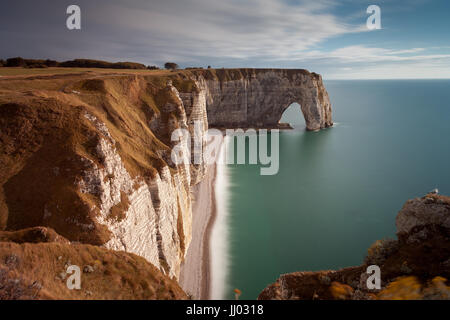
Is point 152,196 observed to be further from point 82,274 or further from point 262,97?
point 262,97

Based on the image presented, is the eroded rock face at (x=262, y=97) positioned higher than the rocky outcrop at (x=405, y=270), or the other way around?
the eroded rock face at (x=262, y=97)

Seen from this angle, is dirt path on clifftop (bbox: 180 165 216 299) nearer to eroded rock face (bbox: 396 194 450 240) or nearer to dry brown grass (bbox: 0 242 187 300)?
dry brown grass (bbox: 0 242 187 300)

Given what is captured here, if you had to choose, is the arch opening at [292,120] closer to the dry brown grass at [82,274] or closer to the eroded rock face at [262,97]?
the eroded rock face at [262,97]

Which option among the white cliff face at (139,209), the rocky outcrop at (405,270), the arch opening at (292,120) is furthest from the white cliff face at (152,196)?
the arch opening at (292,120)

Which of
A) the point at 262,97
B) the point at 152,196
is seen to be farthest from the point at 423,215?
the point at 262,97

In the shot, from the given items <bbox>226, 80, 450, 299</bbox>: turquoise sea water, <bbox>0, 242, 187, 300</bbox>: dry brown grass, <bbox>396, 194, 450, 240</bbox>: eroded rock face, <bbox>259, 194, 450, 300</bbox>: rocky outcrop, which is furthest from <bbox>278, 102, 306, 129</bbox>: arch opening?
<bbox>0, 242, 187, 300</bbox>: dry brown grass

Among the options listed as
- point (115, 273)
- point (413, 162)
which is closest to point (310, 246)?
point (115, 273)
